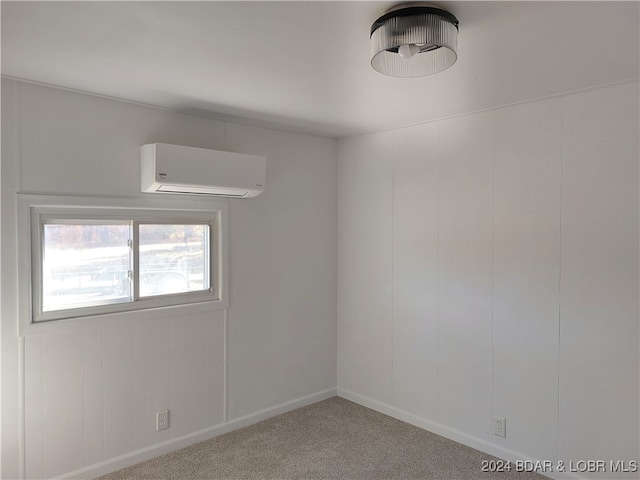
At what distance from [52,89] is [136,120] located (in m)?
0.49

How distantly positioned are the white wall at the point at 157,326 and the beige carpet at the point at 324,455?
6.3 inches

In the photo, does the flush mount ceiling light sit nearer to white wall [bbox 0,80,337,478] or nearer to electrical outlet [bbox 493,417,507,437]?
white wall [bbox 0,80,337,478]

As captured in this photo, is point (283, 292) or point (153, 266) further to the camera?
point (283, 292)

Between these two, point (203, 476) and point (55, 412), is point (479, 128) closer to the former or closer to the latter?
point (203, 476)

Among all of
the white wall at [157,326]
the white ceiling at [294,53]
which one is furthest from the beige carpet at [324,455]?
the white ceiling at [294,53]

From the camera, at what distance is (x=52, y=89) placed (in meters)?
2.57

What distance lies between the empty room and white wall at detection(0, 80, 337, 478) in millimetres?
15

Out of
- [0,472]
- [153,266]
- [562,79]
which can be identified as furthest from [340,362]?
[562,79]

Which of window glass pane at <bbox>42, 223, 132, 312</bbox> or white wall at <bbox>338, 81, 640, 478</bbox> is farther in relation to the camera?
window glass pane at <bbox>42, 223, 132, 312</bbox>

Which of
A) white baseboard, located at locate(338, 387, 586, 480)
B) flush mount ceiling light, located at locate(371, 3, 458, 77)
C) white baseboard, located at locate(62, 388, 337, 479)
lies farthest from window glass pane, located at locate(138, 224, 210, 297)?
flush mount ceiling light, located at locate(371, 3, 458, 77)

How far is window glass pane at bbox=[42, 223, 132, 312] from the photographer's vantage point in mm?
2643

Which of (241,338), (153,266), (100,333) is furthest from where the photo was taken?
(241,338)

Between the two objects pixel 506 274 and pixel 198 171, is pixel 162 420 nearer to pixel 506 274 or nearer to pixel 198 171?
pixel 198 171

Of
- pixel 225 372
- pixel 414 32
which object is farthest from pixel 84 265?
pixel 414 32
